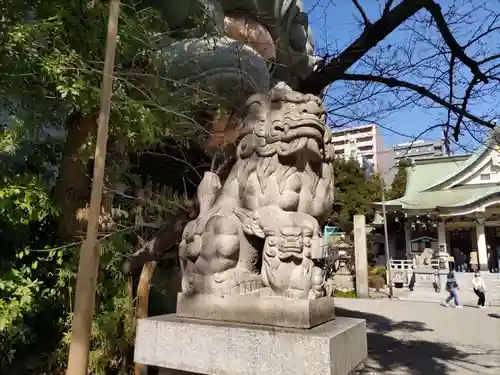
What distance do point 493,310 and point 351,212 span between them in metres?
9.44

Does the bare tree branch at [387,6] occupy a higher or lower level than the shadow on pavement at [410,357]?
higher

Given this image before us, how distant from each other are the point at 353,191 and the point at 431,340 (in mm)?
13589

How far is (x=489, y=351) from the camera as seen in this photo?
589 cm

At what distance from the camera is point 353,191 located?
20000mm

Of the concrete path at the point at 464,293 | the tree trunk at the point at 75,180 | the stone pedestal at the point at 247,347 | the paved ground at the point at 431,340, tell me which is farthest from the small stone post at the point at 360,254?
→ the stone pedestal at the point at 247,347

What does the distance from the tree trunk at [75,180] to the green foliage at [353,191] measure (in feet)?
51.6

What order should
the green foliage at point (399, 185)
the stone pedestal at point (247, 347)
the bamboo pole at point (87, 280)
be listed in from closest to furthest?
the bamboo pole at point (87, 280), the stone pedestal at point (247, 347), the green foliage at point (399, 185)

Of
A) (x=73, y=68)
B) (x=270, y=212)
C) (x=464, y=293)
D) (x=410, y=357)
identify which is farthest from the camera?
(x=464, y=293)

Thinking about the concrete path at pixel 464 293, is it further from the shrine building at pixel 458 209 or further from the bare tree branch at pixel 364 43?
the bare tree branch at pixel 364 43

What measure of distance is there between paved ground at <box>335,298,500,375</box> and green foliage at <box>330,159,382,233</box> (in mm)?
Result: 8272

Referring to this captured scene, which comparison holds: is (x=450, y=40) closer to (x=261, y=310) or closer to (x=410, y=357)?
(x=261, y=310)

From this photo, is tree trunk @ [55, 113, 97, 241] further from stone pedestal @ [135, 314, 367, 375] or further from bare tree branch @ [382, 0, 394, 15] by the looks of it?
bare tree branch @ [382, 0, 394, 15]

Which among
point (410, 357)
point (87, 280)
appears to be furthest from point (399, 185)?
point (87, 280)

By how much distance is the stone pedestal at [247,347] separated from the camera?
2.01m
